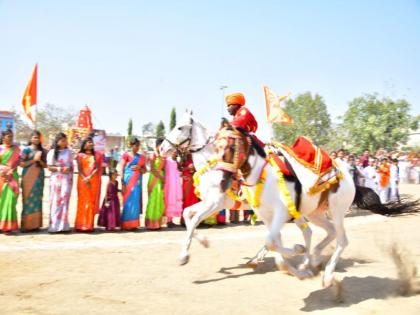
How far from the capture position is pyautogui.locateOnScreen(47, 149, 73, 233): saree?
27.1ft

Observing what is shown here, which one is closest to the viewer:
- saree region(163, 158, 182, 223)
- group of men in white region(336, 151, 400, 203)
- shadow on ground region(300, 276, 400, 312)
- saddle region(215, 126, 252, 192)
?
saddle region(215, 126, 252, 192)

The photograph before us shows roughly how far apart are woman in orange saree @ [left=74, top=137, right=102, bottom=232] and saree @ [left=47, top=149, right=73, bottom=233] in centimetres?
25

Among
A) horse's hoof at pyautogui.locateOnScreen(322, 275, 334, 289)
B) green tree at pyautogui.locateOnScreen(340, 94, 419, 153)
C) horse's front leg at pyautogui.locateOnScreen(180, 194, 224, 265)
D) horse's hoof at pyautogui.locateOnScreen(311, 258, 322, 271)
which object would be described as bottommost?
horse's hoof at pyautogui.locateOnScreen(322, 275, 334, 289)

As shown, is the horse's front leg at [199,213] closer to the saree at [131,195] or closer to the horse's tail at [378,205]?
the horse's tail at [378,205]

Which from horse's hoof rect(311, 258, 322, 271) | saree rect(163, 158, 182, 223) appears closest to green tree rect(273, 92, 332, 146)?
saree rect(163, 158, 182, 223)

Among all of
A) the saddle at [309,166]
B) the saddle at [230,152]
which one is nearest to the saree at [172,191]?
the saddle at [309,166]

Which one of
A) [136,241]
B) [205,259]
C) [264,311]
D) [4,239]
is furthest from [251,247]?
[4,239]

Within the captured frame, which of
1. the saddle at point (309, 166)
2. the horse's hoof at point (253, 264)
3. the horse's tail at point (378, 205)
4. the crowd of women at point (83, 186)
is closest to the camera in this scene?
the saddle at point (309, 166)

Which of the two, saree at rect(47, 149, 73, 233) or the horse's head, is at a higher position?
the horse's head

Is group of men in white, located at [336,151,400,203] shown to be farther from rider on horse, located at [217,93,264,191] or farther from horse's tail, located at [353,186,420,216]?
rider on horse, located at [217,93,264,191]

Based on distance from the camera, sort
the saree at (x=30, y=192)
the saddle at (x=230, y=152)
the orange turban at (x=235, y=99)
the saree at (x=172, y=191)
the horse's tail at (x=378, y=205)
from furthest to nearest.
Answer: the saree at (x=172, y=191) → the saree at (x=30, y=192) → the horse's tail at (x=378, y=205) → the orange turban at (x=235, y=99) → the saddle at (x=230, y=152)

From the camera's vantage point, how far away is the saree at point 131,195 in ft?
29.5

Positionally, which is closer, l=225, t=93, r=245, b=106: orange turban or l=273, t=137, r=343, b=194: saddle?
l=273, t=137, r=343, b=194: saddle

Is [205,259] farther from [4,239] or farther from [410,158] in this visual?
[410,158]
